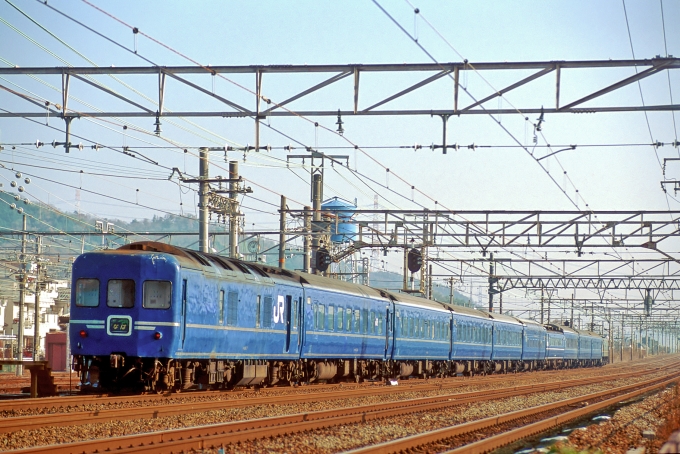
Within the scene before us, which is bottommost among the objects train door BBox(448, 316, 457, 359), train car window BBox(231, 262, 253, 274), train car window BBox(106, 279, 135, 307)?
train door BBox(448, 316, 457, 359)

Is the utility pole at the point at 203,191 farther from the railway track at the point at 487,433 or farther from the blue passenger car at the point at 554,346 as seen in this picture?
the blue passenger car at the point at 554,346

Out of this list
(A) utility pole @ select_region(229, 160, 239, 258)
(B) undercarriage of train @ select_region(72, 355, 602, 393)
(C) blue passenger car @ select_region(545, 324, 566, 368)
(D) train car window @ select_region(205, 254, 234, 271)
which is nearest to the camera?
(B) undercarriage of train @ select_region(72, 355, 602, 393)

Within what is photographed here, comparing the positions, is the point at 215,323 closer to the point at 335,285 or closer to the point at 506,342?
the point at 335,285

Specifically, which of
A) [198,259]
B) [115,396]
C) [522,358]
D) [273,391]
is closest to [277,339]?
[273,391]

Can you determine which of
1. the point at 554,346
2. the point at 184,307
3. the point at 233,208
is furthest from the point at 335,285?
the point at 554,346

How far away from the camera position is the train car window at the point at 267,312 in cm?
2428

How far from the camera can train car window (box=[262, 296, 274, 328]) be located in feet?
79.7

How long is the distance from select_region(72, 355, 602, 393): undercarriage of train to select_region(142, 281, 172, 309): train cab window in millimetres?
1126

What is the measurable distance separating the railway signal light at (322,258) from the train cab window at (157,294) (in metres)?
23.3

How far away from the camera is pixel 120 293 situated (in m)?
20.4

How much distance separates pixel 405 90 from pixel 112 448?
1051 centimetres

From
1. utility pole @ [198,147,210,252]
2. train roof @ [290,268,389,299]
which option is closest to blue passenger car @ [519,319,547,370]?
train roof @ [290,268,389,299]

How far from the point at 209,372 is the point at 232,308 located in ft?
5.10

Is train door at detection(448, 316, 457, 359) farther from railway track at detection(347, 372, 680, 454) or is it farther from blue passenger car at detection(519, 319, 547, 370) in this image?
railway track at detection(347, 372, 680, 454)
